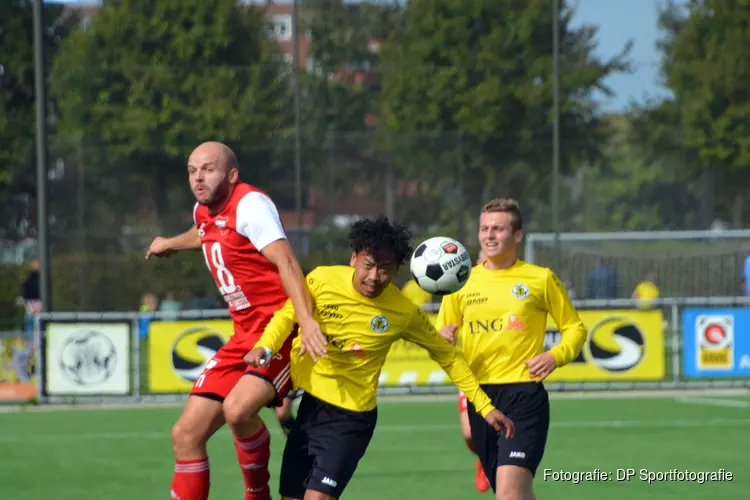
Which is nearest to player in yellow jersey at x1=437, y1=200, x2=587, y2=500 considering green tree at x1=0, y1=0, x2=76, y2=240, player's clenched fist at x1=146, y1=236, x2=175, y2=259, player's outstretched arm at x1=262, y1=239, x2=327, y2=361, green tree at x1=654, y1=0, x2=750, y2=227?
player's outstretched arm at x1=262, y1=239, x2=327, y2=361

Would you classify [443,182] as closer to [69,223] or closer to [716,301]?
[69,223]

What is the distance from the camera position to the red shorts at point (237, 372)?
659cm

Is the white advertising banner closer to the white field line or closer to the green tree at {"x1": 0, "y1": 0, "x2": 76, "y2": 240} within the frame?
the white field line

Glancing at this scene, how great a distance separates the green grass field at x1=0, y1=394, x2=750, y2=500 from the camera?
9094mm

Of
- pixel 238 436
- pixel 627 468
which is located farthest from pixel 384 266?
pixel 627 468

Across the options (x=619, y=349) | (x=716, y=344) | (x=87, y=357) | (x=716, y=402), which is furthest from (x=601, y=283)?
(x=87, y=357)

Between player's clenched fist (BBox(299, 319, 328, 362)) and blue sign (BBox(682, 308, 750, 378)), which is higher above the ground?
player's clenched fist (BBox(299, 319, 328, 362))

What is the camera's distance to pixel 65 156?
2609cm

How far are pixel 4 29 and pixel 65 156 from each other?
7027 mm

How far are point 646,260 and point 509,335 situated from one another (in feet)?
59.1

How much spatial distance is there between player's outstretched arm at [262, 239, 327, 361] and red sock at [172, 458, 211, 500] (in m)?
0.99

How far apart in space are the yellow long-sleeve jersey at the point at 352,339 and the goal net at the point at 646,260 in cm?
1642

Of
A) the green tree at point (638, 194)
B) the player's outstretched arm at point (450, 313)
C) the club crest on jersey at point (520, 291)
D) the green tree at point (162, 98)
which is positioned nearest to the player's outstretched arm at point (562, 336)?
the club crest on jersey at point (520, 291)

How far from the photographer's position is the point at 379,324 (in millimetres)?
6211
